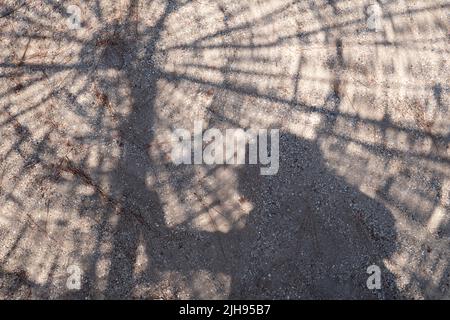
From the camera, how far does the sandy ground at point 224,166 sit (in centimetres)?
610

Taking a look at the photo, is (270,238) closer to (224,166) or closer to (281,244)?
(281,244)

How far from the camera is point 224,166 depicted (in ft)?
20.8

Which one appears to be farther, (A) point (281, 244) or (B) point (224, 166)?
(B) point (224, 166)

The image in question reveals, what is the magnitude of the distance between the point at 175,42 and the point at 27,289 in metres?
4.01

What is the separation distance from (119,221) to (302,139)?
2805 millimetres

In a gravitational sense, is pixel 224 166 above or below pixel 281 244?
above

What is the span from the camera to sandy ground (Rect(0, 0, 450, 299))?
610 cm

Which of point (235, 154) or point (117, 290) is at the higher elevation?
point (235, 154)

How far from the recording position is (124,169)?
6.31 meters

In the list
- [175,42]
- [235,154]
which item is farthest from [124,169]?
[175,42]

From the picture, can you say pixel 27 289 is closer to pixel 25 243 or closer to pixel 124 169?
pixel 25 243

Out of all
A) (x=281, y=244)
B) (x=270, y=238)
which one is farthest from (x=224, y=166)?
(x=281, y=244)

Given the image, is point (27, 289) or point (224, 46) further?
point (224, 46)
